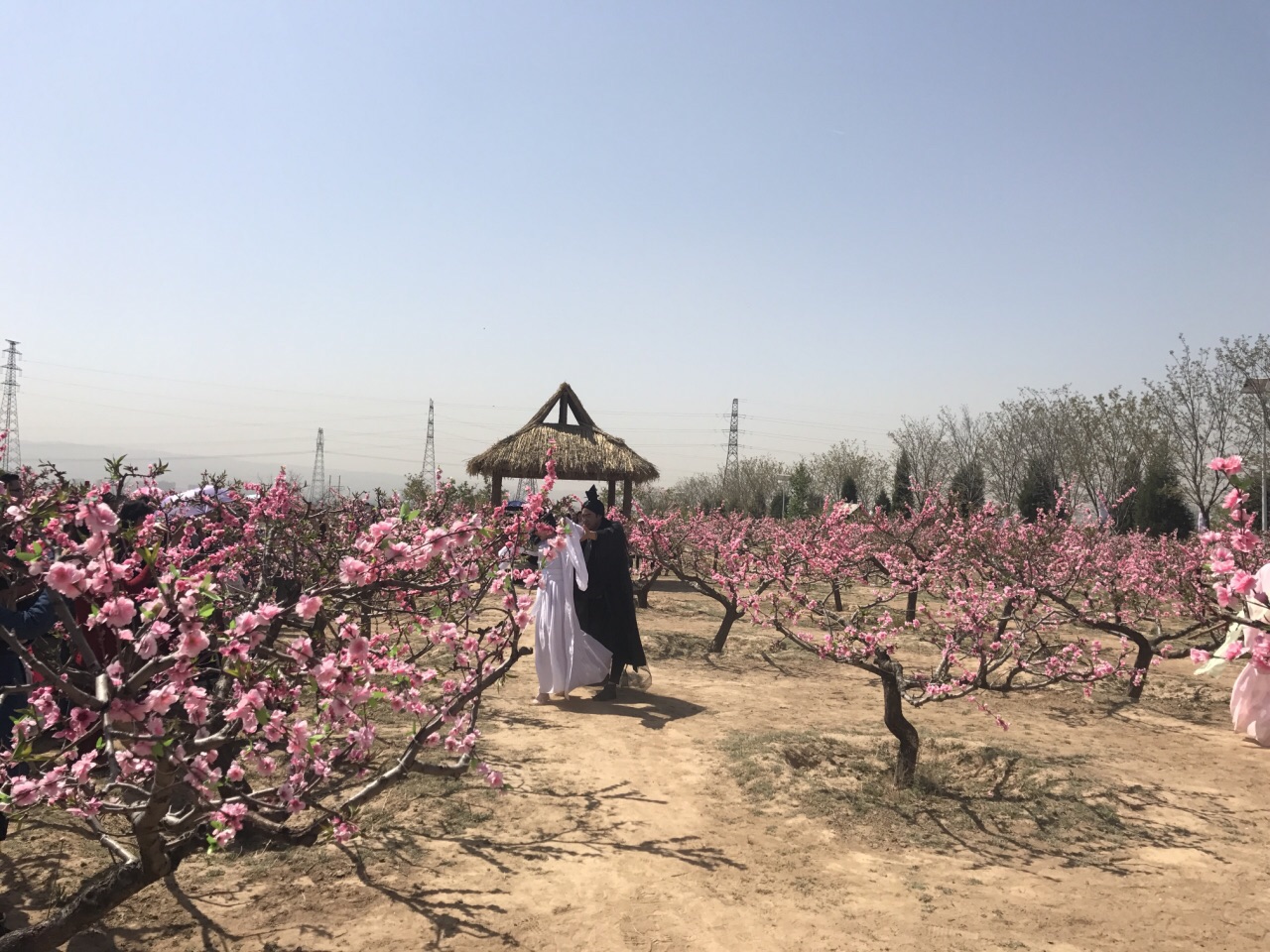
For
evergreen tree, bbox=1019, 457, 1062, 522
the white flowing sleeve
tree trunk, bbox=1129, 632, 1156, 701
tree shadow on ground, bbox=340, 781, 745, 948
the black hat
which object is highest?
evergreen tree, bbox=1019, 457, 1062, 522

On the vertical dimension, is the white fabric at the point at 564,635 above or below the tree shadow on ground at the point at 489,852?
above

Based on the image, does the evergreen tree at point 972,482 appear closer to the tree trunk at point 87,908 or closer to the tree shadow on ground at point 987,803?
the tree shadow on ground at point 987,803

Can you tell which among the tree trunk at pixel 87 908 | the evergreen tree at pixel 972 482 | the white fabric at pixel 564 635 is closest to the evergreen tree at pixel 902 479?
the evergreen tree at pixel 972 482

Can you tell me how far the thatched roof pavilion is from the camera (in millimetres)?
16359

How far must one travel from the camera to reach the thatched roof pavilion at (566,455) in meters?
16.4

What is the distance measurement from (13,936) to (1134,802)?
5.63 m

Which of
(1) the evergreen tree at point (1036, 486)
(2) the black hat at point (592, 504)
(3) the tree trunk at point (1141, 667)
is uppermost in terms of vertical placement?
(1) the evergreen tree at point (1036, 486)

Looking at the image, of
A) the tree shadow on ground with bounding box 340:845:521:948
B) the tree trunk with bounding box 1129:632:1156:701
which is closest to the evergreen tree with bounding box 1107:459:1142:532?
the tree trunk with bounding box 1129:632:1156:701

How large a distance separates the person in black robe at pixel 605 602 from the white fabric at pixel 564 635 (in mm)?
118

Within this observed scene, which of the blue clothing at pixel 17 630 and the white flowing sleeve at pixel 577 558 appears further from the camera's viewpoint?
the white flowing sleeve at pixel 577 558

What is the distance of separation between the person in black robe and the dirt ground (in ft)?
3.30

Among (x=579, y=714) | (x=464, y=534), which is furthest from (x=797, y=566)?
(x=464, y=534)

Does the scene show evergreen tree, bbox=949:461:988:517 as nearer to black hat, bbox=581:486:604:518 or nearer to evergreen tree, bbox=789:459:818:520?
evergreen tree, bbox=789:459:818:520

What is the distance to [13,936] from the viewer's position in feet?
8.36
